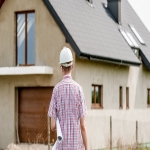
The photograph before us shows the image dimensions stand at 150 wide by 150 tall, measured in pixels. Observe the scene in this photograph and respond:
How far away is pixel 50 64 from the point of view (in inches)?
696

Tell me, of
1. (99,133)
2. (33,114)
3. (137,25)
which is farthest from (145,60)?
(33,114)

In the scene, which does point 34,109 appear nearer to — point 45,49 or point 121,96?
point 45,49

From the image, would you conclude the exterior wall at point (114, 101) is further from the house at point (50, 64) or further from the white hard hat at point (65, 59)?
the white hard hat at point (65, 59)

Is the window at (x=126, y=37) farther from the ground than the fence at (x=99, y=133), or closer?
farther from the ground

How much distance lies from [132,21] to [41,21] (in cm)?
845

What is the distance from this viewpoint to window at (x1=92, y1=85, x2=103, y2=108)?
18875 mm

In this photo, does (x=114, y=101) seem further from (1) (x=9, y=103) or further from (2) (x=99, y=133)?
(1) (x=9, y=103)

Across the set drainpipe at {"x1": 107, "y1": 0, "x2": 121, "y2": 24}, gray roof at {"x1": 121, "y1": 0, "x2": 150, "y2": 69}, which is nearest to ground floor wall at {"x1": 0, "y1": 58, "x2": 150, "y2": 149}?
gray roof at {"x1": 121, "y1": 0, "x2": 150, "y2": 69}

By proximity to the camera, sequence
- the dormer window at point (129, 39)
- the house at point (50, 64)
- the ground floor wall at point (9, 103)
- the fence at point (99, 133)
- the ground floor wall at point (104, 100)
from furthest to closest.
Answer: the dormer window at point (129, 39) → the ground floor wall at point (9, 103) → the ground floor wall at point (104, 100) → the fence at point (99, 133) → the house at point (50, 64)

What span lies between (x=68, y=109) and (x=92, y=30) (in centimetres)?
1281

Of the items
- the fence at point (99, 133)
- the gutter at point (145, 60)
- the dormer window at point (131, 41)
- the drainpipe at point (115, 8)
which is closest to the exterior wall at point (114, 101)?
the fence at point (99, 133)

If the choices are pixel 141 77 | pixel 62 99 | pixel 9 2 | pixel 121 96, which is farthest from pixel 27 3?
pixel 62 99

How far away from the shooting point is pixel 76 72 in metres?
17.4

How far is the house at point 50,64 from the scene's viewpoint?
1756 cm
